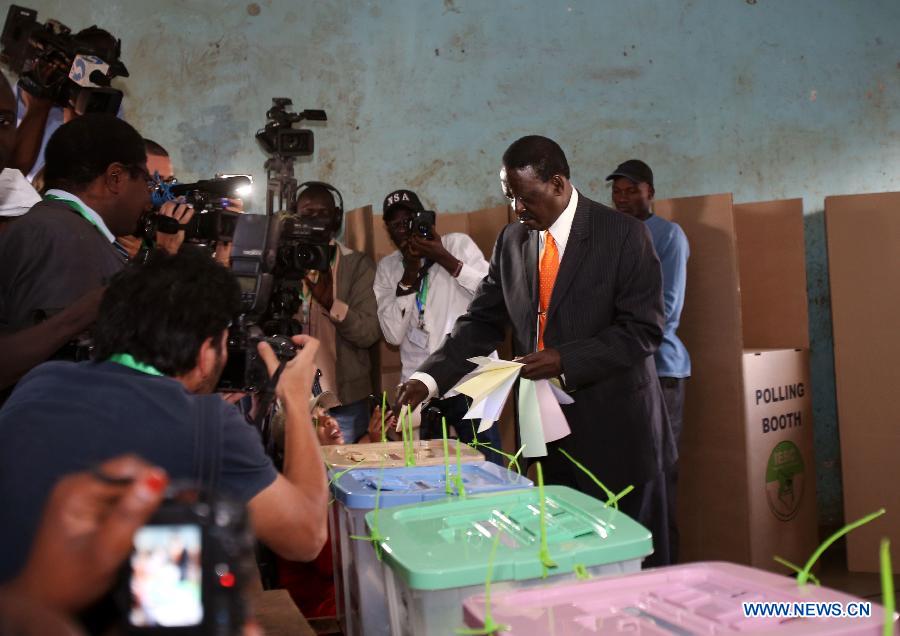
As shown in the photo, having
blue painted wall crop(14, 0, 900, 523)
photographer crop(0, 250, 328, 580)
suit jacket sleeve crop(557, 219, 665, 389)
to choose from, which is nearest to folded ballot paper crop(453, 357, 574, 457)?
suit jacket sleeve crop(557, 219, 665, 389)

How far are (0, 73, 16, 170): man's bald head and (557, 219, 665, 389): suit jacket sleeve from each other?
→ 134 cm

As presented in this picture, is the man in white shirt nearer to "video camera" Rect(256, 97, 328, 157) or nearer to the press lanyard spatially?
the press lanyard

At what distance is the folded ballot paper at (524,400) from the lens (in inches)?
76.9

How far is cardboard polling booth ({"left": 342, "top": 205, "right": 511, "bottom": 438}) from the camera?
3779 millimetres

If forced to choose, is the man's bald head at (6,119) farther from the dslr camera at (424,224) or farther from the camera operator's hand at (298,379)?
the dslr camera at (424,224)

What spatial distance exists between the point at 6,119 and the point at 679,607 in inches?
67.8

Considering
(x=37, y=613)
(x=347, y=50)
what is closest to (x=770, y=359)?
(x=347, y=50)

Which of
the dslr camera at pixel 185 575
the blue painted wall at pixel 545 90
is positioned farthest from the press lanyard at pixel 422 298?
the dslr camera at pixel 185 575

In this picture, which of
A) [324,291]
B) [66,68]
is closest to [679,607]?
[66,68]

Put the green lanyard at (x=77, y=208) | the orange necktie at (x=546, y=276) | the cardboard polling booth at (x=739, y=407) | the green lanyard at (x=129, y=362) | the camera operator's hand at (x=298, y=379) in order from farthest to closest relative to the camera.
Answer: the cardboard polling booth at (x=739, y=407), the orange necktie at (x=546, y=276), the green lanyard at (x=77, y=208), the camera operator's hand at (x=298, y=379), the green lanyard at (x=129, y=362)

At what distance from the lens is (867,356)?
143 inches

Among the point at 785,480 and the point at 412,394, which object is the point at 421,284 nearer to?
the point at 412,394

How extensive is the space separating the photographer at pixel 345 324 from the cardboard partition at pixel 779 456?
1.56 m

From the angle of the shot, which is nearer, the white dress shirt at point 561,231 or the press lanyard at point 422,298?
the white dress shirt at point 561,231
